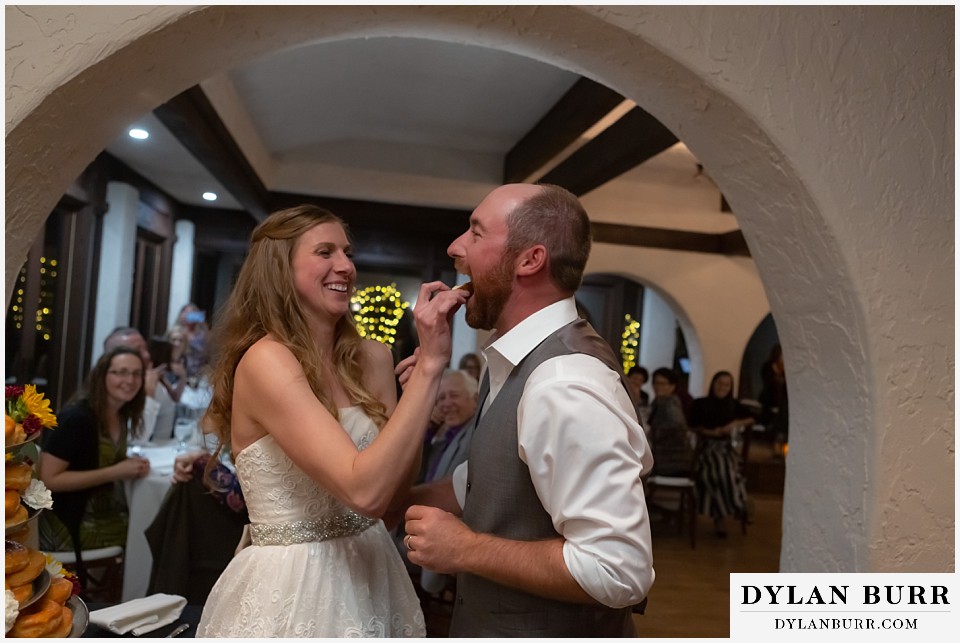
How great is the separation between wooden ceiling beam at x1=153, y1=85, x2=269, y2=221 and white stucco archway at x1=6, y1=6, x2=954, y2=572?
1.75 meters

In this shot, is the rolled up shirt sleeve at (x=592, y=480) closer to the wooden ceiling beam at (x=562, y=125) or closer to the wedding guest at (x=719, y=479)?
the wooden ceiling beam at (x=562, y=125)

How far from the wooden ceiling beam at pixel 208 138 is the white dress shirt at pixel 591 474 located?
2.72 metres

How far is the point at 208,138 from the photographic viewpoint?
4383mm

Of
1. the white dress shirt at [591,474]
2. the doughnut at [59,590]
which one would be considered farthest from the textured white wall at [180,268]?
Answer: the white dress shirt at [591,474]

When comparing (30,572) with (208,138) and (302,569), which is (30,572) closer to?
(302,569)

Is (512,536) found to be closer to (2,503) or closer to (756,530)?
(2,503)

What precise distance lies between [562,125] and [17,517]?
4.06 m

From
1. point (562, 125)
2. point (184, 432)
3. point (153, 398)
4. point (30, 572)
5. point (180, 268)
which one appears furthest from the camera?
point (180, 268)

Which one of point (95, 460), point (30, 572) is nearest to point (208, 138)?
point (95, 460)

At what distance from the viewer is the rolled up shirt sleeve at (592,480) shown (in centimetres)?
121

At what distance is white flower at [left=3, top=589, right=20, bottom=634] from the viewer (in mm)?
1242

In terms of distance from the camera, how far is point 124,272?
21.1 ft

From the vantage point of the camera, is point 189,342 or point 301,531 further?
point 189,342

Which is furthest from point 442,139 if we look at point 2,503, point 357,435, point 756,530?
point 2,503
